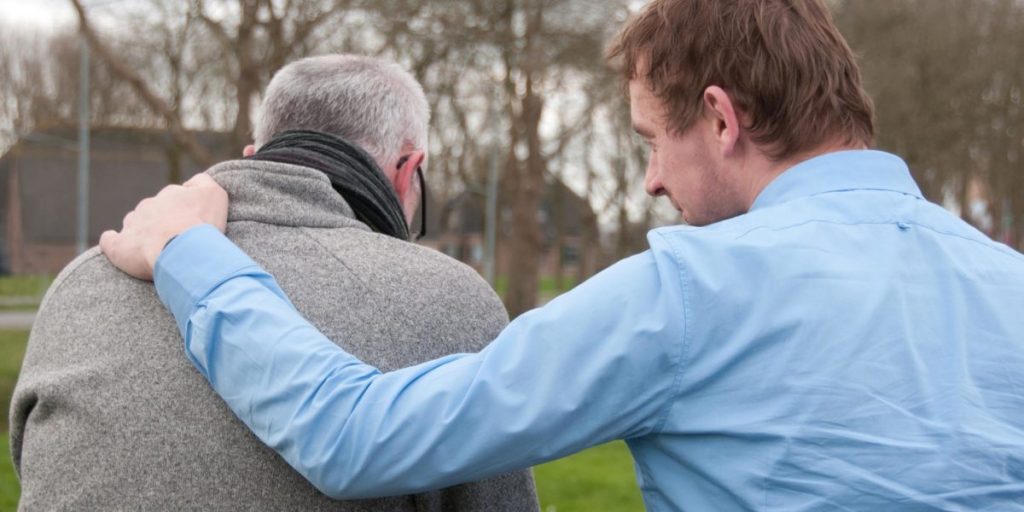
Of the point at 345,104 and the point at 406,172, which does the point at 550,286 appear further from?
the point at 345,104

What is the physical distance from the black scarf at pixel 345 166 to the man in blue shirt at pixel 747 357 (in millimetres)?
516

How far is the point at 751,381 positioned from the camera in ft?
4.69

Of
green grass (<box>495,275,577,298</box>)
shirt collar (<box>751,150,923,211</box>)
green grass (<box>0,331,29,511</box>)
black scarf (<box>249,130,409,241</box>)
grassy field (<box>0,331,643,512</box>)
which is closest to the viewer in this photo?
shirt collar (<box>751,150,923,211</box>)

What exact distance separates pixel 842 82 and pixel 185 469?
1.25 metres

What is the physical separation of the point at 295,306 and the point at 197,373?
21 cm

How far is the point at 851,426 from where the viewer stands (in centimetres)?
139

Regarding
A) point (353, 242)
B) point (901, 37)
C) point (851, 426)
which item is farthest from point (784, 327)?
point (901, 37)

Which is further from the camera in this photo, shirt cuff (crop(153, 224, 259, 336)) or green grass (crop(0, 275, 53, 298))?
green grass (crop(0, 275, 53, 298))

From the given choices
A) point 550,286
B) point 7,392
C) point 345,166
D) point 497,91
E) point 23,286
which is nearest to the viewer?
point 345,166

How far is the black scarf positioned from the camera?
215 centimetres

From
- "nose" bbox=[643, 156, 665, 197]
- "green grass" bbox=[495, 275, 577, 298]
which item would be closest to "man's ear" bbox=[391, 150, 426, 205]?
"nose" bbox=[643, 156, 665, 197]

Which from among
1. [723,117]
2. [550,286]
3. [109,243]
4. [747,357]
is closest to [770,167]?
[723,117]

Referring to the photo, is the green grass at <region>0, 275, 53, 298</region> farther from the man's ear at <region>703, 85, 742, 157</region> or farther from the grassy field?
the man's ear at <region>703, 85, 742, 157</region>

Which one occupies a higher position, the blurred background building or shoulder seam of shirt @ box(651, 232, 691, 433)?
shoulder seam of shirt @ box(651, 232, 691, 433)
